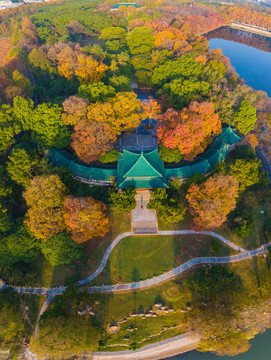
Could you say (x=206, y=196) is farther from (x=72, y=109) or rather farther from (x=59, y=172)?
(x=72, y=109)

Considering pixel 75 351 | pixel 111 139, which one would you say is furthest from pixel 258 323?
pixel 111 139

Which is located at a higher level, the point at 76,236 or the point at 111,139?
the point at 111,139

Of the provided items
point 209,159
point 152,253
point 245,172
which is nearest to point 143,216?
point 152,253

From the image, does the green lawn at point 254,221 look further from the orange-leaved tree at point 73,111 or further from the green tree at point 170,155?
the orange-leaved tree at point 73,111

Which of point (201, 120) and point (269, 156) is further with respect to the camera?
point (269, 156)

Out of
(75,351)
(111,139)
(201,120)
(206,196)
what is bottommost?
(75,351)

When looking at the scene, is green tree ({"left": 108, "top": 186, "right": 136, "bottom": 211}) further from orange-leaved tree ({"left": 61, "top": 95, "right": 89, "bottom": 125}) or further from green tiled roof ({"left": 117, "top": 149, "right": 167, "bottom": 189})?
orange-leaved tree ({"left": 61, "top": 95, "right": 89, "bottom": 125})

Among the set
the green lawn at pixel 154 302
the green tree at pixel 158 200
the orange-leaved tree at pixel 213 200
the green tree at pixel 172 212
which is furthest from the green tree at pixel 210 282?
the green tree at pixel 158 200
